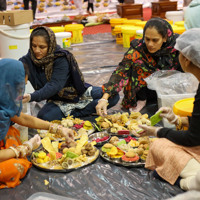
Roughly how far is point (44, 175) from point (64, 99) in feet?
3.11

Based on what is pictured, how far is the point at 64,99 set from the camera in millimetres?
2814

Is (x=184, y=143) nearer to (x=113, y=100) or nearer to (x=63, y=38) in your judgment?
(x=113, y=100)

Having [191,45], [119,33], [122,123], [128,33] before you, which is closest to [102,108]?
[122,123]

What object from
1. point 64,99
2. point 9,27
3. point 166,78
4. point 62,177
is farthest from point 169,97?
point 9,27

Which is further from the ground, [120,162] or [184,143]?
[184,143]

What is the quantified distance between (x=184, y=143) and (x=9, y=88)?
0.97 meters

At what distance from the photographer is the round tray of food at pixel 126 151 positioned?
6.58ft

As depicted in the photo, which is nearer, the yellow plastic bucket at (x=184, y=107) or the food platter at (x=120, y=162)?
the food platter at (x=120, y=162)

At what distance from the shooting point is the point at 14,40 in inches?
142

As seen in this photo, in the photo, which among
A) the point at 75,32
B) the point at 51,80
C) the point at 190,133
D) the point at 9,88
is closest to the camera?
the point at 190,133

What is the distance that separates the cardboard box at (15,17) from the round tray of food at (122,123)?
164 centimetres

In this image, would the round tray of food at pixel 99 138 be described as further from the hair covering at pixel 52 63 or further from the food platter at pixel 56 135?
the hair covering at pixel 52 63

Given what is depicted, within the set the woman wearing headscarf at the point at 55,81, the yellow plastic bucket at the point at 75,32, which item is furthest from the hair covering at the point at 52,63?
the yellow plastic bucket at the point at 75,32

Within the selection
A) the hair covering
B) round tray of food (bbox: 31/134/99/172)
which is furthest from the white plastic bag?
round tray of food (bbox: 31/134/99/172)
